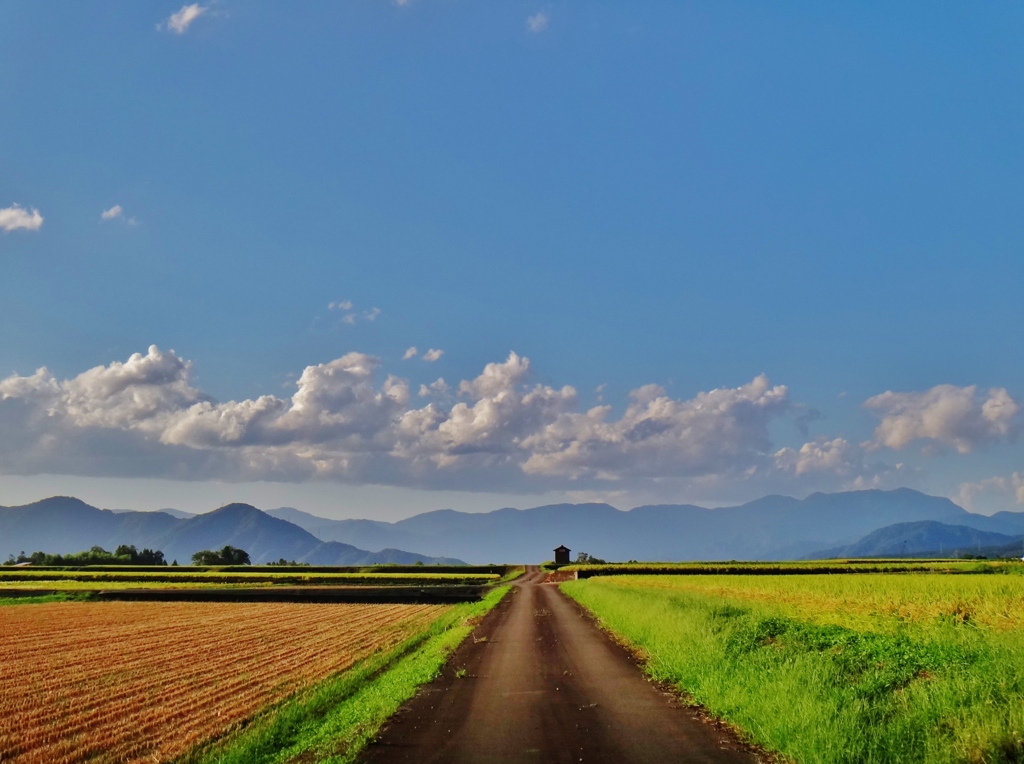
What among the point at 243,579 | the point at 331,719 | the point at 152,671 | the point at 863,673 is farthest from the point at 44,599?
the point at 863,673

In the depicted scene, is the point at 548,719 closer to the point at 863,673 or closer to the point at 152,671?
the point at 863,673

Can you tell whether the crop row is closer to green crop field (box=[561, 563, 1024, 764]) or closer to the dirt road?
the dirt road

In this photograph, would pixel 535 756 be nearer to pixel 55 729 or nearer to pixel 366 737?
pixel 366 737

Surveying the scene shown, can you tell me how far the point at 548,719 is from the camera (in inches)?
573

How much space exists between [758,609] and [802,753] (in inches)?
681

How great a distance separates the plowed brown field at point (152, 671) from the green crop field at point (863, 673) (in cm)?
1175

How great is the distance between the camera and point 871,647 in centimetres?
1600

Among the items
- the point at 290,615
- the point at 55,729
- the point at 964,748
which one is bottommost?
the point at 290,615

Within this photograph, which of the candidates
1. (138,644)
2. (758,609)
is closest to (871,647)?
(758,609)

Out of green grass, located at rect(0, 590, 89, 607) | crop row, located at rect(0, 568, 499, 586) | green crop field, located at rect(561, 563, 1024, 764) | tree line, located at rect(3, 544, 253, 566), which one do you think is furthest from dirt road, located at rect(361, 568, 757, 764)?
tree line, located at rect(3, 544, 253, 566)

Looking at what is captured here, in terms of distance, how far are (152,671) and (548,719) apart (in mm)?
16242

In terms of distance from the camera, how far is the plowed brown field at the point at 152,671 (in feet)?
47.3

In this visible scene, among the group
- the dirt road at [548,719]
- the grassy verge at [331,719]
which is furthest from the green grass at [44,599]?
the dirt road at [548,719]

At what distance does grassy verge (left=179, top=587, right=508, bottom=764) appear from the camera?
498 inches
